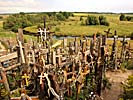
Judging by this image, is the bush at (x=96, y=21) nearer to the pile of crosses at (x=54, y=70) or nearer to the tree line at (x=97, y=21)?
the tree line at (x=97, y=21)

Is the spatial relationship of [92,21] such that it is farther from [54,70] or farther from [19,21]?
[54,70]

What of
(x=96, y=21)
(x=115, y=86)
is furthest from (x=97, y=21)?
(x=115, y=86)

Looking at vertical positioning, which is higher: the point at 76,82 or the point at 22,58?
the point at 22,58

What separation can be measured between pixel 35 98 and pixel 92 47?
710 cm

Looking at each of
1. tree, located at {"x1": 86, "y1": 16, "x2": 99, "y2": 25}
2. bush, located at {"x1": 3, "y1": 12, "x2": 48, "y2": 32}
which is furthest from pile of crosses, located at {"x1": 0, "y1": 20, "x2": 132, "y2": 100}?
tree, located at {"x1": 86, "y1": 16, "x2": 99, "y2": 25}

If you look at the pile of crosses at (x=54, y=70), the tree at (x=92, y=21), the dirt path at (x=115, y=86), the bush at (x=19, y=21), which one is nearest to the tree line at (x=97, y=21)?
the tree at (x=92, y=21)

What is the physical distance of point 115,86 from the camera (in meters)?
14.8

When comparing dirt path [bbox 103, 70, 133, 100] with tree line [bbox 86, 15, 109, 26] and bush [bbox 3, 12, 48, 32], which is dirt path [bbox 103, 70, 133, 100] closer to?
bush [bbox 3, 12, 48, 32]

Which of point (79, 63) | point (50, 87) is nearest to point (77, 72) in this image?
point (79, 63)

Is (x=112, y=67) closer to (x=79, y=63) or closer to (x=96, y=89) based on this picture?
(x=96, y=89)

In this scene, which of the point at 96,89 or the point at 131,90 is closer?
the point at 131,90

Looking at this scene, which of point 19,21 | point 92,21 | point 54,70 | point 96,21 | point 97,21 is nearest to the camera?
point 54,70

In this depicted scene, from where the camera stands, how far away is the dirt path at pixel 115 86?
42.8 feet

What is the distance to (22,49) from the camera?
10.6m
